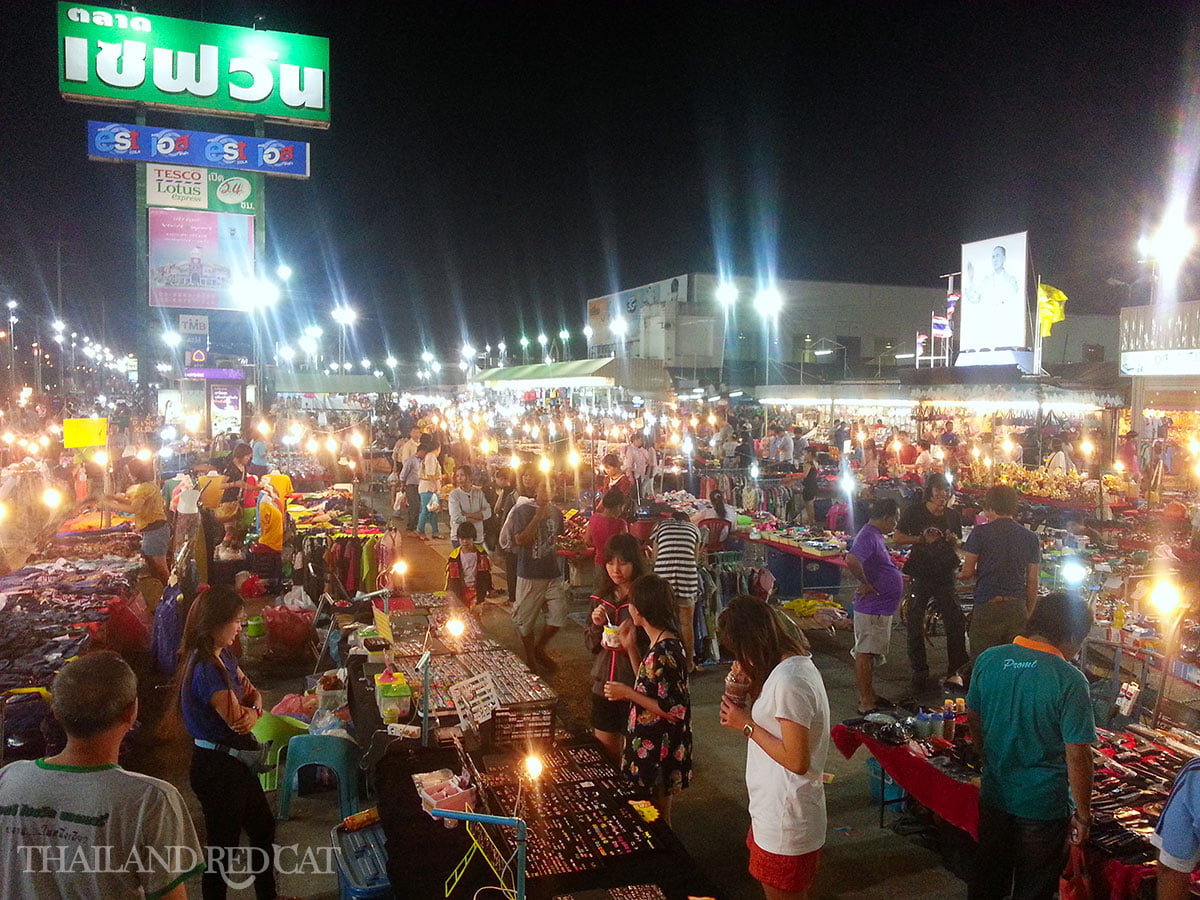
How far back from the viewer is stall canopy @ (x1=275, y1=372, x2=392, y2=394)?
80.0ft

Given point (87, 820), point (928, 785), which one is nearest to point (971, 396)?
point (928, 785)

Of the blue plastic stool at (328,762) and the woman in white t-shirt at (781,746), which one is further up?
the woman in white t-shirt at (781,746)

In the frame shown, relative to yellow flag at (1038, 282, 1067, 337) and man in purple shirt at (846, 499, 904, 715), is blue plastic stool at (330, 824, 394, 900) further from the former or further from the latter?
yellow flag at (1038, 282, 1067, 337)

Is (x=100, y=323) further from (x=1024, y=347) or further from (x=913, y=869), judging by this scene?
(x=913, y=869)

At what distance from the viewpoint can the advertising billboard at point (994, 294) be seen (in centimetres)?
1892

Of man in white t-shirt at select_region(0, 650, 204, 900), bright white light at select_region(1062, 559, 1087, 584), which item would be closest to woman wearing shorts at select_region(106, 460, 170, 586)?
man in white t-shirt at select_region(0, 650, 204, 900)

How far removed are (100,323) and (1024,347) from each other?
115249 millimetres

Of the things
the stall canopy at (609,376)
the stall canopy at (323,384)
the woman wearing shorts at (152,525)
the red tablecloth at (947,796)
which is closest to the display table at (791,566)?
the red tablecloth at (947,796)

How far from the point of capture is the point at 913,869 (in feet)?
14.9

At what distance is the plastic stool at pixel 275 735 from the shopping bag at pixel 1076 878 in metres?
4.60

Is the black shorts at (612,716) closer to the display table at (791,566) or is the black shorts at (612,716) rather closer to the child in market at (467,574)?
the child in market at (467,574)

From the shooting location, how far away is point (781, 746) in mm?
3080

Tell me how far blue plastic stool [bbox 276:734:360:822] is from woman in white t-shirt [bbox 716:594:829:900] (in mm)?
2704

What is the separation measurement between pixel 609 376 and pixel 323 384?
10.5 meters
